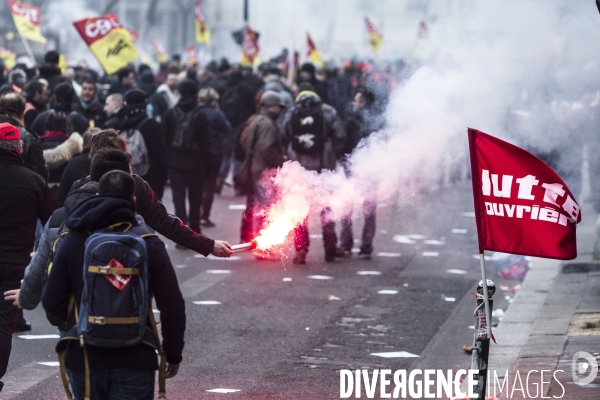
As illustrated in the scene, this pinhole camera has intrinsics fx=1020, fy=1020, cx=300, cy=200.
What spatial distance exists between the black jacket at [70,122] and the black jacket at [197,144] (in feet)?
5.28

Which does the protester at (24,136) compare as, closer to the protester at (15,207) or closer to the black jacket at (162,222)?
the protester at (15,207)

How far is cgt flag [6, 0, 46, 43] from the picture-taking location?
750 inches

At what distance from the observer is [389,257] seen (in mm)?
12133

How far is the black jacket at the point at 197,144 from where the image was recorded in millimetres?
12336

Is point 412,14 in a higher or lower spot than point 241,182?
higher

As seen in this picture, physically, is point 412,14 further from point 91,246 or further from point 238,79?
point 91,246

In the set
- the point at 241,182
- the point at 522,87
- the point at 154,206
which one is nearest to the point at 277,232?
the point at 154,206

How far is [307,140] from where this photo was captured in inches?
447

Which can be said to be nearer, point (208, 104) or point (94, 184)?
point (94, 184)

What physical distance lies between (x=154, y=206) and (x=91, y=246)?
60.0 inches

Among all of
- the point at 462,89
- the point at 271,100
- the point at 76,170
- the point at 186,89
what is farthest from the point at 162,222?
the point at 186,89

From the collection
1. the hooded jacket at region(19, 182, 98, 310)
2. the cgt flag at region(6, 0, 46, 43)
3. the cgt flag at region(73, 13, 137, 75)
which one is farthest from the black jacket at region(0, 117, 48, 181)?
the cgt flag at region(6, 0, 46, 43)

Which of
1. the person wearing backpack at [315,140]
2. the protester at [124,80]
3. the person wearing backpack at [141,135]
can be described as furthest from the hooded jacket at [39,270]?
the protester at [124,80]

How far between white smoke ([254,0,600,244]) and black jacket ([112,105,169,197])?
2181 mm
